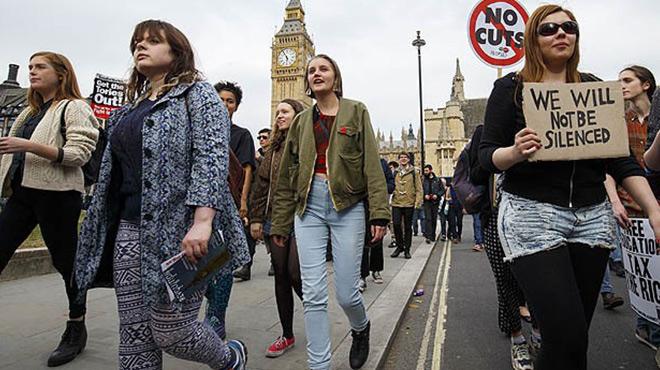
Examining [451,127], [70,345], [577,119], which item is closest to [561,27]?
[577,119]

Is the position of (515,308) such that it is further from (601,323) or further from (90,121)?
(90,121)

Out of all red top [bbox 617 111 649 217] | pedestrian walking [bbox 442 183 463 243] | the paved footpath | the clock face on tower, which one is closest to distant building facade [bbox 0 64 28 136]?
pedestrian walking [bbox 442 183 463 243]

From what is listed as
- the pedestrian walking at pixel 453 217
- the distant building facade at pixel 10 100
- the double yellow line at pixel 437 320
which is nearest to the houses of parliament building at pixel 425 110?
the distant building facade at pixel 10 100

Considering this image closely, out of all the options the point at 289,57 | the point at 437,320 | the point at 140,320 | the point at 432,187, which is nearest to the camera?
the point at 140,320

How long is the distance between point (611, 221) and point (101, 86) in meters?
10.5

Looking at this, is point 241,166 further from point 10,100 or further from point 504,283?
point 10,100

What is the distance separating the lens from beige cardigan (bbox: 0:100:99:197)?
10.0 feet

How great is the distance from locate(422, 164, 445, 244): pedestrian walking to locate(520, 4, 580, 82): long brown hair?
9887 millimetres

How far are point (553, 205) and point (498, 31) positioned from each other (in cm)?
394

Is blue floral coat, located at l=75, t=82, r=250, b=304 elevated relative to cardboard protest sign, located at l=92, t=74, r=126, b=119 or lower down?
lower down

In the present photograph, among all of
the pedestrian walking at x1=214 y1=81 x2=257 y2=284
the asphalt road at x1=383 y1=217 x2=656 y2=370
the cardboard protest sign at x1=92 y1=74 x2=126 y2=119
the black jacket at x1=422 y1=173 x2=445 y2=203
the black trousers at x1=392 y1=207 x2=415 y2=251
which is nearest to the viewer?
the asphalt road at x1=383 y1=217 x2=656 y2=370

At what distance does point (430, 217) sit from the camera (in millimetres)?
12242

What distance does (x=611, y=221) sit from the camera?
80.4 inches

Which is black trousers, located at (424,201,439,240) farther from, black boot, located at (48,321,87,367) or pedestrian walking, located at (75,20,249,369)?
A: pedestrian walking, located at (75,20,249,369)
